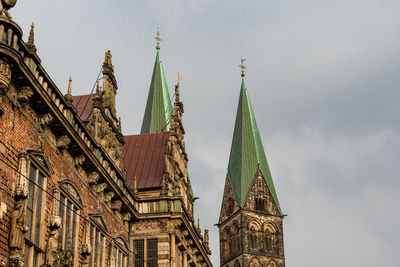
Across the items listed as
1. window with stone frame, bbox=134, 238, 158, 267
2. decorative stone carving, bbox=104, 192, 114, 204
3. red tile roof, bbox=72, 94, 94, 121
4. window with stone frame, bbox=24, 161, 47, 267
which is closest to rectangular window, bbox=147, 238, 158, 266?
window with stone frame, bbox=134, 238, 158, 267

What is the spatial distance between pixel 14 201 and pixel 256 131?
9344 cm

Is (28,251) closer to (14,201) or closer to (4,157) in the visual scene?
(14,201)

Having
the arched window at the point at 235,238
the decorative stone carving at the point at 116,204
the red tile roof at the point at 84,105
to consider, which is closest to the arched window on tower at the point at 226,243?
the arched window at the point at 235,238

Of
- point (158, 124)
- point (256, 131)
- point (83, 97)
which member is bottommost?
point (83, 97)

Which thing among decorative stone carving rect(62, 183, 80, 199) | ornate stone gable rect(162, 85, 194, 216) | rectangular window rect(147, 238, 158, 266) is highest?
ornate stone gable rect(162, 85, 194, 216)

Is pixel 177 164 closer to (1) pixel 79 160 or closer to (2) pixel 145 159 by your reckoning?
(2) pixel 145 159

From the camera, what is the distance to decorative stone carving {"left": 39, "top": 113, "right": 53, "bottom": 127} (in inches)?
712

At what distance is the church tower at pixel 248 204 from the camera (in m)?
104

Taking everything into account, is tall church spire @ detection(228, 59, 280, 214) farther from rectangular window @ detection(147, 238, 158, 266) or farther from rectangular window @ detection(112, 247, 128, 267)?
rectangular window @ detection(112, 247, 128, 267)

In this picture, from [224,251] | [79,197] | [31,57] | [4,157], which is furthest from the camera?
[224,251]

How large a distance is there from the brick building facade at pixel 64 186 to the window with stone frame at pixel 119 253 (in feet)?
0.13

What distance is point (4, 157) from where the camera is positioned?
51.4 feet

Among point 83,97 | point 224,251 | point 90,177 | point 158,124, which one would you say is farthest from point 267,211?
point 90,177

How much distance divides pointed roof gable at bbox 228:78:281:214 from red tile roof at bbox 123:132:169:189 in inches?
2670
